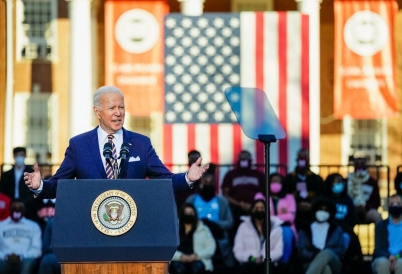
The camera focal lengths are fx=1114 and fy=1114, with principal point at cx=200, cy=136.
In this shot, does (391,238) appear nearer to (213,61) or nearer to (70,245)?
(213,61)

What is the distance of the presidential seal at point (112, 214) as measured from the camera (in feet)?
19.1

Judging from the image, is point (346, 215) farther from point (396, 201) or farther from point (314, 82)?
point (314, 82)

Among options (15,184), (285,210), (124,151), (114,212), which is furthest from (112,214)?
(15,184)

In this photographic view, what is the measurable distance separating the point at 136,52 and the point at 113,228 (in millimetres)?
14384

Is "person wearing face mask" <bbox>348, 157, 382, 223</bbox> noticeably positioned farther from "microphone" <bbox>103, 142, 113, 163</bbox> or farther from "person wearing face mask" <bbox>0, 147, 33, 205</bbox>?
"microphone" <bbox>103, 142, 113, 163</bbox>

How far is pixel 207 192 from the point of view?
46.1 feet

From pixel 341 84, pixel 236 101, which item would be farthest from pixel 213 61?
pixel 236 101

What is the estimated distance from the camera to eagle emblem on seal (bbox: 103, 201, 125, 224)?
582cm

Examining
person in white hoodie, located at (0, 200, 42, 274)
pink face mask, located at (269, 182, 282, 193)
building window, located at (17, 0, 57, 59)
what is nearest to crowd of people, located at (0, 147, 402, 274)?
person in white hoodie, located at (0, 200, 42, 274)

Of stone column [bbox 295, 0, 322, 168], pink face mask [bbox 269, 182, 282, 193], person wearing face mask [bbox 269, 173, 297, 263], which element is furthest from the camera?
stone column [bbox 295, 0, 322, 168]

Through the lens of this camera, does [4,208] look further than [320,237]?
Yes

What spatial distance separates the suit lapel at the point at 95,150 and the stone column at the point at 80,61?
15986 millimetres

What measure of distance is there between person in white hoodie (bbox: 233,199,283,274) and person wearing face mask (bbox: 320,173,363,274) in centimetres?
83

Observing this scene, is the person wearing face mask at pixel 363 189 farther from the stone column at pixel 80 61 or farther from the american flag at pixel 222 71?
the stone column at pixel 80 61
